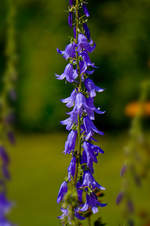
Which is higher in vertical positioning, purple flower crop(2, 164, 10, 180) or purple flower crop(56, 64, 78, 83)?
purple flower crop(2, 164, 10, 180)

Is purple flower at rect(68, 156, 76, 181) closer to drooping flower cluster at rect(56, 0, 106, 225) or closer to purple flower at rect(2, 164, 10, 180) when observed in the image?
drooping flower cluster at rect(56, 0, 106, 225)

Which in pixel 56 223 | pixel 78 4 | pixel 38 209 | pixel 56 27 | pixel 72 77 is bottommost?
pixel 72 77

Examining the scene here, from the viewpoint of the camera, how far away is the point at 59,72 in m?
8.98

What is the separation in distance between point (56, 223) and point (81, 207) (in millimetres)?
4006

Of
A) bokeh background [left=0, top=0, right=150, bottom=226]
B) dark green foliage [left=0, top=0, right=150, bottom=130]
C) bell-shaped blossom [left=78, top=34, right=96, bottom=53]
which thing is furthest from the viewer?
dark green foliage [left=0, top=0, right=150, bottom=130]

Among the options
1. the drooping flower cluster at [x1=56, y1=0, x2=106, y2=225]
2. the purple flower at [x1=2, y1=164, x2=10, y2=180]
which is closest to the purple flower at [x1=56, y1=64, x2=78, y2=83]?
the drooping flower cluster at [x1=56, y1=0, x2=106, y2=225]

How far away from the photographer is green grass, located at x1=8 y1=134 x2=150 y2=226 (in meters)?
5.85

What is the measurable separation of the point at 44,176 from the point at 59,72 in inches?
92.9

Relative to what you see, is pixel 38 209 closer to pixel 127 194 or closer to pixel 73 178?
pixel 127 194

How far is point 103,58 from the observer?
→ 9320mm

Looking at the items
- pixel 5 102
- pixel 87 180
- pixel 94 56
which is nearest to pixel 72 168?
pixel 87 180

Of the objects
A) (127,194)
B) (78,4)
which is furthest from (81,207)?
(127,194)

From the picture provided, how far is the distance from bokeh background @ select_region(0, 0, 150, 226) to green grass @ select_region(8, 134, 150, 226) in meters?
0.02

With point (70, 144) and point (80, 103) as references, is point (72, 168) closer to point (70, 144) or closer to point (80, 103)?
point (70, 144)
